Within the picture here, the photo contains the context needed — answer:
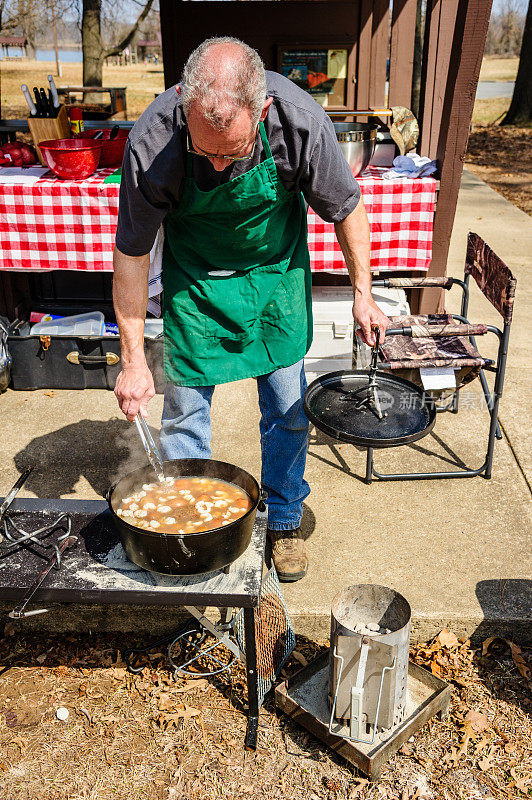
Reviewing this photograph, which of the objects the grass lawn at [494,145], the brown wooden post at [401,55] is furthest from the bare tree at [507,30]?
the brown wooden post at [401,55]

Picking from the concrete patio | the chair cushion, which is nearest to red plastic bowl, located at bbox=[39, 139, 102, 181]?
the concrete patio

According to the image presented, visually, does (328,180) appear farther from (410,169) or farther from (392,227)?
(410,169)

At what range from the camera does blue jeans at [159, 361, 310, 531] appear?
302 cm

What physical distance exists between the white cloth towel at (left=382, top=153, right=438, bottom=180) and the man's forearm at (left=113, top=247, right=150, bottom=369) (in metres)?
2.65

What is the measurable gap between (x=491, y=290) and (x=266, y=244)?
1763 millimetres

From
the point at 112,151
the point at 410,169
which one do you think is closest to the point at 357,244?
the point at 410,169

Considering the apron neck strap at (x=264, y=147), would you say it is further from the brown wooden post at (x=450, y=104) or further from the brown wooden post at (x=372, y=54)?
the brown wooden post at (x=372, y=54)

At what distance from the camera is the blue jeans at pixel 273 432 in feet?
9.89

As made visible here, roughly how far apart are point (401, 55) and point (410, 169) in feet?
13.6

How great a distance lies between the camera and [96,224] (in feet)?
15.2

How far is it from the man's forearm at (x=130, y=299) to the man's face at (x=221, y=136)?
1.85 ft

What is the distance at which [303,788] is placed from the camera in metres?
2.37

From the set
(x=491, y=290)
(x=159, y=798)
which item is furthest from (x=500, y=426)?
(x=159, y=798)

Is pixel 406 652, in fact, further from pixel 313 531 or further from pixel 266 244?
pixel 266 244
